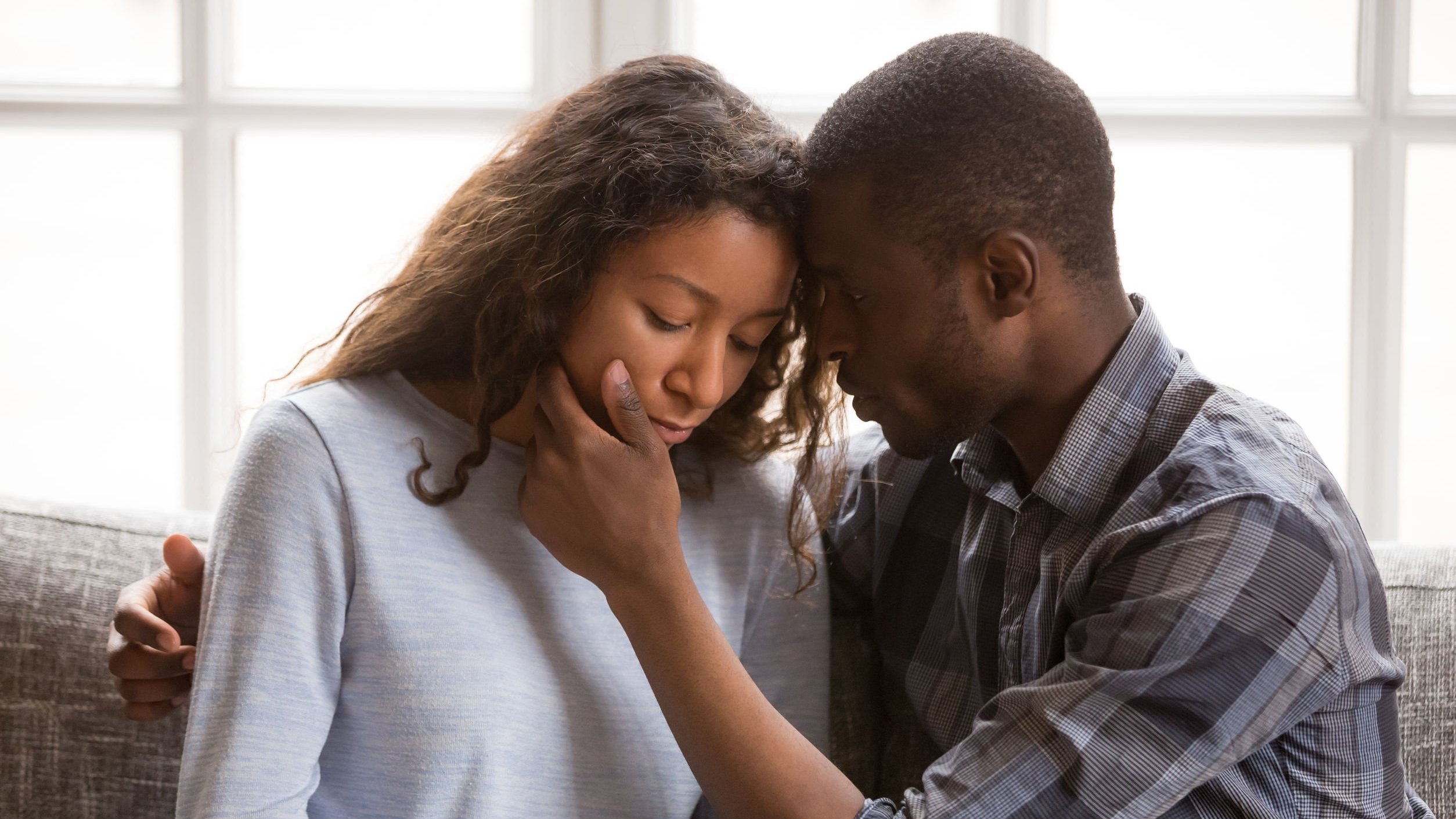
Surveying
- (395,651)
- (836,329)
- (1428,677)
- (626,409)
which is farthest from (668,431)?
(1428,677)

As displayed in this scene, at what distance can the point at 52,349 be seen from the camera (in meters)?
2.11

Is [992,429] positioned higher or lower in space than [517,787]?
higher

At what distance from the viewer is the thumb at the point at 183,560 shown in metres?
1.21

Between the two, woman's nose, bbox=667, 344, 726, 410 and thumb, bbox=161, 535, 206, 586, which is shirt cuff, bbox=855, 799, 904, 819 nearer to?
woman's nose, bbox=667, 344, 726, 410

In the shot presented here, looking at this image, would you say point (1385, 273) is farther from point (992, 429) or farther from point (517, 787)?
point (517, 787)

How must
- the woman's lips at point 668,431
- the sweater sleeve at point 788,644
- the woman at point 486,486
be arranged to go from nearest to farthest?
the woman at point 486,486
the woman's lips at point 668,431
the sweater sleeve at point 788,644

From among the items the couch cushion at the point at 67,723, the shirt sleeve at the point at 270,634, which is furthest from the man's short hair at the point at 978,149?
the couch cushion at the point at 67,723

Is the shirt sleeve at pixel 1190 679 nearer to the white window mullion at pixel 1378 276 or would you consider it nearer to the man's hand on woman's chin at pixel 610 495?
the man's hand on woman's chin at pixel 610 495

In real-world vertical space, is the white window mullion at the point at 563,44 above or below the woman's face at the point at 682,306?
above

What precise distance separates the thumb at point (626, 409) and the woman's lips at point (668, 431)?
0.06 ft

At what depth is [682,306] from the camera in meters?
1.04

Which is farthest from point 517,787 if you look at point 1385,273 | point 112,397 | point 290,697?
point 1385,273

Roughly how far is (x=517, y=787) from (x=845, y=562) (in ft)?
1.60

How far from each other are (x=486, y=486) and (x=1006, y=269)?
558 millimetres
